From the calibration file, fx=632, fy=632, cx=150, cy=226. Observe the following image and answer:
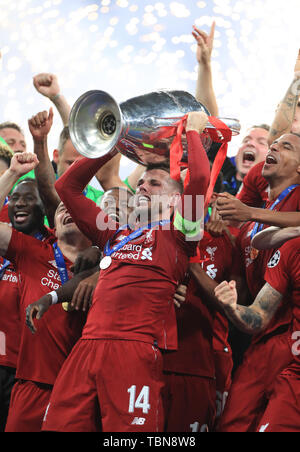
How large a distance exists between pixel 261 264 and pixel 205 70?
188 centimetres

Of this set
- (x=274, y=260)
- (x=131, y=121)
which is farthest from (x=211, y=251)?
(x=131, y=121)

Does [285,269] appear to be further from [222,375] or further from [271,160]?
[222,375]

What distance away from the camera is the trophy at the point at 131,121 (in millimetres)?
2973

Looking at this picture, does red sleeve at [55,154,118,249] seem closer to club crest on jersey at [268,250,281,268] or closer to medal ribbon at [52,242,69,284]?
medal ribbon at [52,242,69,284]

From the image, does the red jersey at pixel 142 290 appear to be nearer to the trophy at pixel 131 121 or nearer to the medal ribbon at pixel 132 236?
the medal ribbon at pixel 132 236

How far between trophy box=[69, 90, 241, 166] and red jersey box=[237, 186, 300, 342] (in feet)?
2.16

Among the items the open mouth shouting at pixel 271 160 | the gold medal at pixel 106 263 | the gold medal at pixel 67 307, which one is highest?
the open mouth shouting at pixel 271 160

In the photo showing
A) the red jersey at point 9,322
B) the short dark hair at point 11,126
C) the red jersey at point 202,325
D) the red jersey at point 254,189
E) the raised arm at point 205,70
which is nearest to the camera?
the red jersey at point 202,325

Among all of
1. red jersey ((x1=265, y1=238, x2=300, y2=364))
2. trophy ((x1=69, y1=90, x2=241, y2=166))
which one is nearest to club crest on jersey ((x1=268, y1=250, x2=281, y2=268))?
red jersey ((x1=265, y1=238, x2=300, y2=364))

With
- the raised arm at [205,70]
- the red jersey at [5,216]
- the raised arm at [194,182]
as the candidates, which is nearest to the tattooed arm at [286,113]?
the raised arm at [205,70]

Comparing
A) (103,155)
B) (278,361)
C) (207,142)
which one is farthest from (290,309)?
(103,155)

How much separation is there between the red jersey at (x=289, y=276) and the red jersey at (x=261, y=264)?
0.18 ft

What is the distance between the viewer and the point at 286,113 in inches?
155
